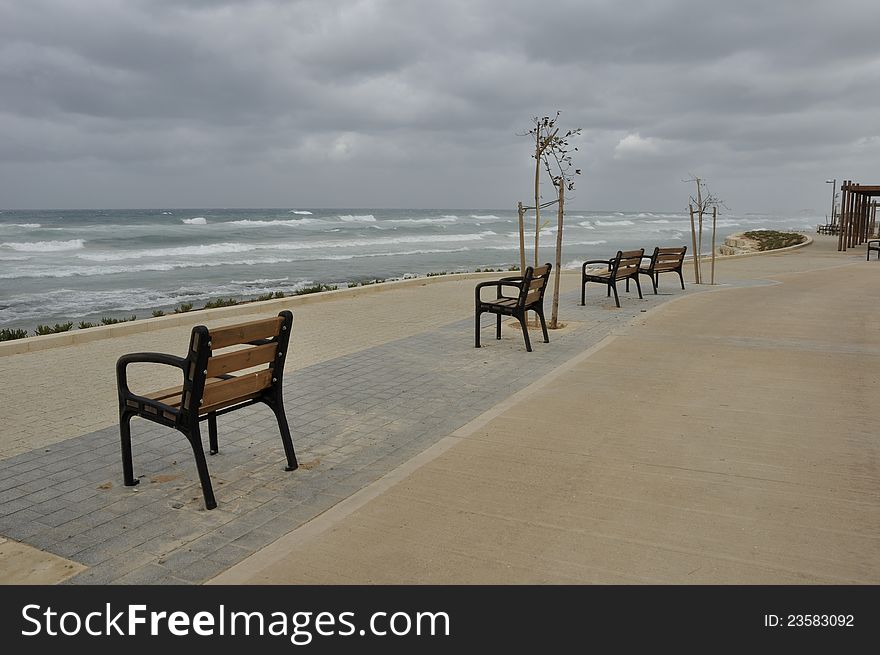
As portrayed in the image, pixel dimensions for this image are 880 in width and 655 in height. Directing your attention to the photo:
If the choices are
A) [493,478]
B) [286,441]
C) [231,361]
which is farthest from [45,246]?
[493,478]

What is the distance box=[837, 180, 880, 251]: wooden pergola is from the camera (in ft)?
90.3

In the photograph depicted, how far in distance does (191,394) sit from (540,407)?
8.82ft

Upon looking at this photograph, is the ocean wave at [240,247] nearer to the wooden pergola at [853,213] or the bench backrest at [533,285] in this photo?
the wooden pergola at [853,213]

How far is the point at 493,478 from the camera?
13.0 feet

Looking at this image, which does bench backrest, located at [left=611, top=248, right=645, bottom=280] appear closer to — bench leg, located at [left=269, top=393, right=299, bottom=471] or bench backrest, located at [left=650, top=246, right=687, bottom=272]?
bench backrest, located at [left=650, top=246, right=687, bottom=272]

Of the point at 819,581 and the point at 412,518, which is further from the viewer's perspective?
the point at 412,518

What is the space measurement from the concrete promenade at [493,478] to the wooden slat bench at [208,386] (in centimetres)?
32

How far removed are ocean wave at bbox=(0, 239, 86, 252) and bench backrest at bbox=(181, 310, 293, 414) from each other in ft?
126

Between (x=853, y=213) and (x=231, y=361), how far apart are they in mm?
33208

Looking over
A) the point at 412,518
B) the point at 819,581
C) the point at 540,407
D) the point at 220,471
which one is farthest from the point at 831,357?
the point at 220,471

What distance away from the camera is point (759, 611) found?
265cm

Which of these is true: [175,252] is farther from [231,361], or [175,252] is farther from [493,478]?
[493,478]

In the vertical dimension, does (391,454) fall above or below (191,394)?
below

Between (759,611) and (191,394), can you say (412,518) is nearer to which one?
(191,394)
